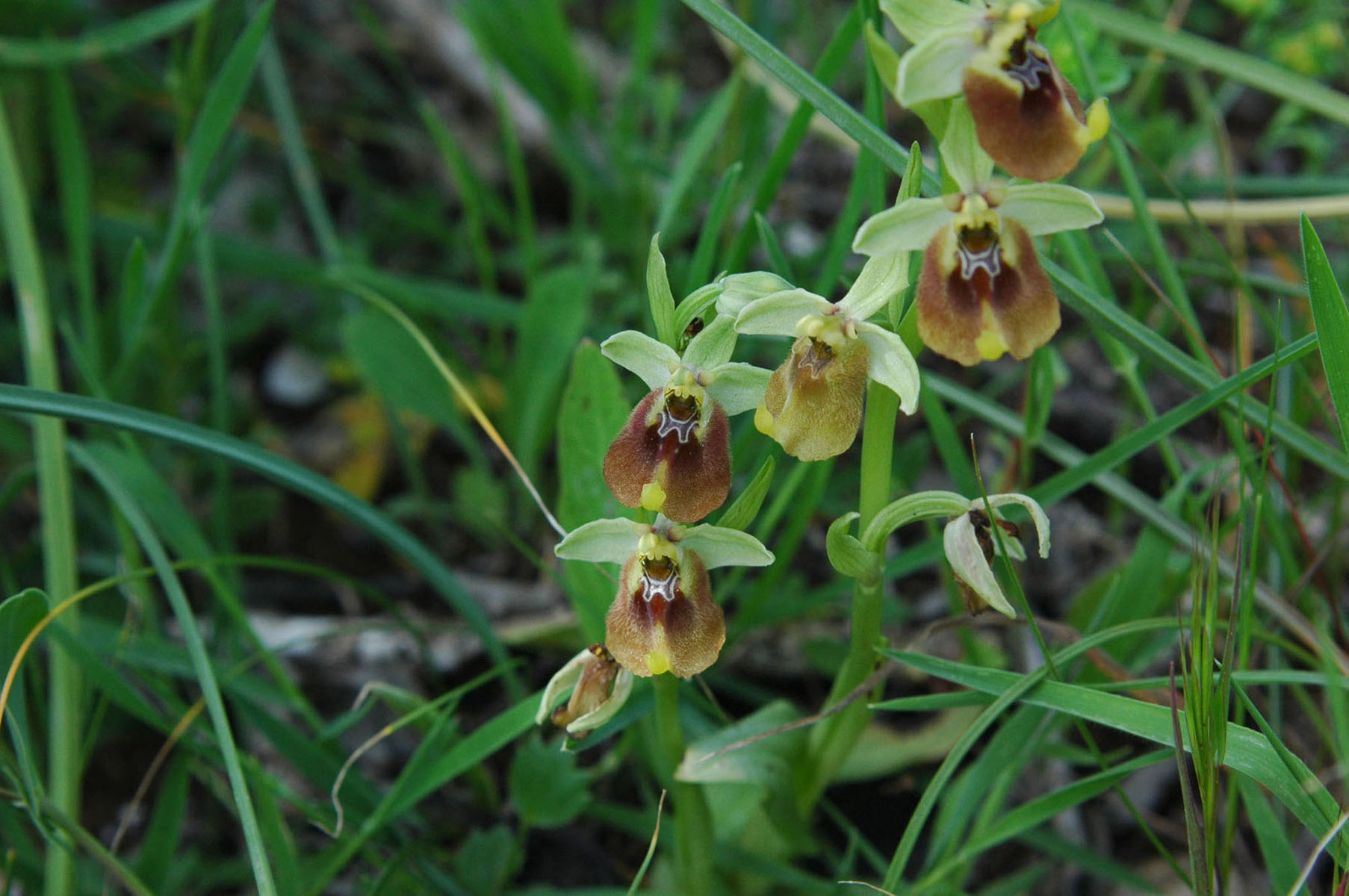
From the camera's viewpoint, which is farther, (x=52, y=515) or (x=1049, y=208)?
(x=52, y=515)

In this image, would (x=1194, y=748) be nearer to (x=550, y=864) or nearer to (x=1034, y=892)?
(x=1034, y=892)

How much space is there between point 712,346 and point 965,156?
16.5 inches

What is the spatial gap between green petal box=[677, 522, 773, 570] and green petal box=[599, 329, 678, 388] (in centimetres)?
22

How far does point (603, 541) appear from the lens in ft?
5.00

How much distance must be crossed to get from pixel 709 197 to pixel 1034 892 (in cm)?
187

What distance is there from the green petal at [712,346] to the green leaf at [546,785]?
0.78 meters

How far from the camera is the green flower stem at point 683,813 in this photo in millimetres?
1647

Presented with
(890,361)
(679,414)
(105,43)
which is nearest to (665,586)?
(679,414)

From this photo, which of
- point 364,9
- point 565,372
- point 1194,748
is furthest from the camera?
point 364,9

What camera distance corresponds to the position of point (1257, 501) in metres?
1.30

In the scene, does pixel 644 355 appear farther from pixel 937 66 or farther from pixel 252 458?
pixel 252 458

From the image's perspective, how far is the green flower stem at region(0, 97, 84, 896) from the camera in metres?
1.83

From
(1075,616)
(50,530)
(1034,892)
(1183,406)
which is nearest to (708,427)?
(1183,406)

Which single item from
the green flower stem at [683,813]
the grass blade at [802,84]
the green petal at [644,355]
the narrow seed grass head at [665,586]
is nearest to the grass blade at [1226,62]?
the grass blade at [802,84]
